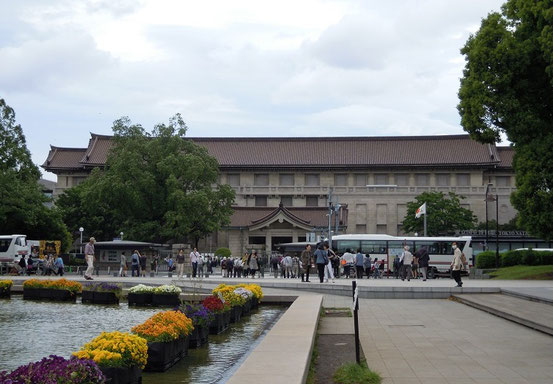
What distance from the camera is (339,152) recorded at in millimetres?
86000

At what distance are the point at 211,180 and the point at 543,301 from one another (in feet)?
139

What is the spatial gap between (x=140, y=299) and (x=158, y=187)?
3827cm

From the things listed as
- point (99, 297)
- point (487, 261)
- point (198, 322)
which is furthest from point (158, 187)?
point (198, 322)

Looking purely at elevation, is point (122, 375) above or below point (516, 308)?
below

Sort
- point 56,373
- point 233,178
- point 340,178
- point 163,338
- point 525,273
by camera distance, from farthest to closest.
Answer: point 233,178
point 340,178
point 525,273
point 163,338
point 56,373

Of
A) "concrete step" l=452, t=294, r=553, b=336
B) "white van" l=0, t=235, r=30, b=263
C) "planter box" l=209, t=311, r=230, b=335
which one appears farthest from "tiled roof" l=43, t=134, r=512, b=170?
"planter box" l=209, t=311, r=230, b=335

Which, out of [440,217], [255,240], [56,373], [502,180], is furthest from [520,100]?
[502,180]

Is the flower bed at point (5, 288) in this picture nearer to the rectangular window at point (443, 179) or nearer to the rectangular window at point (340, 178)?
the rectangular window at point (340, 178)

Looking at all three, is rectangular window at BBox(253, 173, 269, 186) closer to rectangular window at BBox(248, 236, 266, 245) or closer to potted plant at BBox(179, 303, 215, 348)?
rectangular window at BBox(248, 236, 266, 245)

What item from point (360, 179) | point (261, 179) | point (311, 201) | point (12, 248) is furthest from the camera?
point (261, 179)

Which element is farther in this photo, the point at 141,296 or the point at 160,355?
the point at 141,296

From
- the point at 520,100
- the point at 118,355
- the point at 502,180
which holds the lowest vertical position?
the point at 118,355

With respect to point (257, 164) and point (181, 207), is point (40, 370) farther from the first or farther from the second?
point (257, 164)

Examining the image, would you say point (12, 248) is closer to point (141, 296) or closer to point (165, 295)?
point (141, 296)
